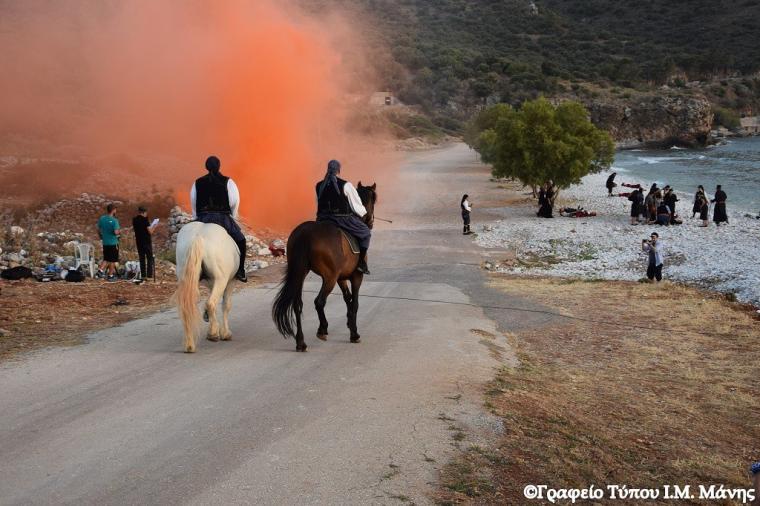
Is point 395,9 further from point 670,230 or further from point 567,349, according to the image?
point 567,349

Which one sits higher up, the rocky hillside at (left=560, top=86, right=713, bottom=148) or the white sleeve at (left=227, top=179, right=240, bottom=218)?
the rocky hillside at (left=560, top=86, right=713, bottom=148)

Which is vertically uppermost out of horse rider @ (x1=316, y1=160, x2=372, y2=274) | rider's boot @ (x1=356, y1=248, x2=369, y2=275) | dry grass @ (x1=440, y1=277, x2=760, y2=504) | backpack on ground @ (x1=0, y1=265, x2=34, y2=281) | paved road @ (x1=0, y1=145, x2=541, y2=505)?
horse rider @ (x1=316, y1=160, x2=372, y2=274)

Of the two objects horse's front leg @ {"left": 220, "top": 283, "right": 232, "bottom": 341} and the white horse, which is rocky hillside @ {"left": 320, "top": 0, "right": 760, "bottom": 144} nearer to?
horse's front leg @ {"left": 220, "top": 283, "right": 232, "bottom": 341}

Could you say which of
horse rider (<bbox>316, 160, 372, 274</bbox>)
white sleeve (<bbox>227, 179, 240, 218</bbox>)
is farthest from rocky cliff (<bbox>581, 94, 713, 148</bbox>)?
white sleeve (<bbox>227, 179, 240, 218</bbox>)

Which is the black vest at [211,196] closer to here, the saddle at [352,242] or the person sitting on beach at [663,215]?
the saddle at [352,242]

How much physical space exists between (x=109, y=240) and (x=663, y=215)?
77.9 feet

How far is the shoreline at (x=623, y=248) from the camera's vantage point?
2050 centimetres

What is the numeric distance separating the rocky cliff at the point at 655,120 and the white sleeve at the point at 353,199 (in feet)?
392

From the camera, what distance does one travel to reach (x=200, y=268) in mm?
9898

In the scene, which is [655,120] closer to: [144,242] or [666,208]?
[666,208]

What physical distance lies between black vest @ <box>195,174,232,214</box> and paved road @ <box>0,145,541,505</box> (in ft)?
6.71

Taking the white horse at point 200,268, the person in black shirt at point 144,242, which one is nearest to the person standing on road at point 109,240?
the person in black shirt at point 144,242

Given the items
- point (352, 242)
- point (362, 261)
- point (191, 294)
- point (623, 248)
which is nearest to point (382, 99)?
point (623, 248)

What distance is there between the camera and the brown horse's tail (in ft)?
32.4
